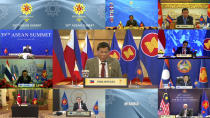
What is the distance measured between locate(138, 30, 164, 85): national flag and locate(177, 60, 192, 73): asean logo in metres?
0.62

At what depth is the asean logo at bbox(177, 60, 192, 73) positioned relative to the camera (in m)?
5.45

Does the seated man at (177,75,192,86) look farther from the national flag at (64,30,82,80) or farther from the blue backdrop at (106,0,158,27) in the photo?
the national flag at (64,30,82,80)

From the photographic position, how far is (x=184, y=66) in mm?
5473

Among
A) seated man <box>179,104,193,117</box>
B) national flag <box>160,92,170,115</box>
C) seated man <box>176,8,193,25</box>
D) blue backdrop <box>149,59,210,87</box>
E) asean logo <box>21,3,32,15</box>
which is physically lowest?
seated man <box>179,104,193,117</box>

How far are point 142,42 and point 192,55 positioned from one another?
1.19 m

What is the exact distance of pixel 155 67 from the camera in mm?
5297

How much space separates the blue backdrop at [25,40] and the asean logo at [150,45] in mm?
1998

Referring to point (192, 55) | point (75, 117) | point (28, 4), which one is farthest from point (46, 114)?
point (192, 55)

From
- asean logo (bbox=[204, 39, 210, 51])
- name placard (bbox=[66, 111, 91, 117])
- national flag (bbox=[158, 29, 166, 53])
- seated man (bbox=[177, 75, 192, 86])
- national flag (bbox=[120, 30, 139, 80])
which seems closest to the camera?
name placard (bbox=[66, 111, 91, 117])

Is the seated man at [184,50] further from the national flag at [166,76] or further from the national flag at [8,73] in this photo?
the national flag at [8,73]

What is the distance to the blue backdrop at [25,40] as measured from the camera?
17.1ft

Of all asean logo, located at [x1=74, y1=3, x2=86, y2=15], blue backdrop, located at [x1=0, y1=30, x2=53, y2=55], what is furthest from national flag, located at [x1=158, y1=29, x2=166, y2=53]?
blue backdrop, located at [x1=0, y1=30, x2=53, y2=55]

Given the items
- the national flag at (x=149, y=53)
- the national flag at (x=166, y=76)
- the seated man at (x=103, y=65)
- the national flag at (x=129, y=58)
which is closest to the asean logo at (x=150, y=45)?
the national flag at (x=149, y=53)

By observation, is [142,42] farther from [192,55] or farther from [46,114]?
[46,114]
